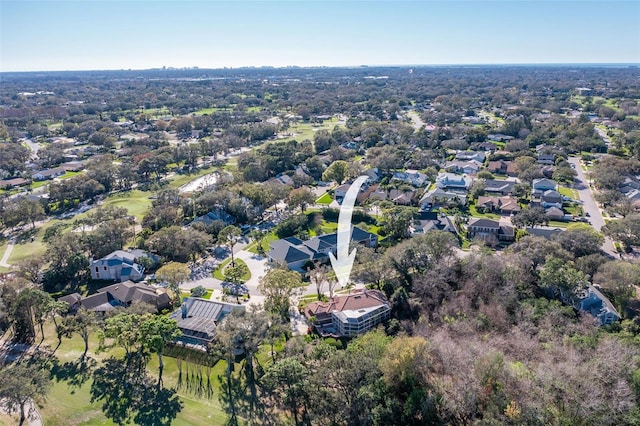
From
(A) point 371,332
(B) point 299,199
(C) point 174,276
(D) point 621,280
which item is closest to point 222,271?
(C) point 174,276

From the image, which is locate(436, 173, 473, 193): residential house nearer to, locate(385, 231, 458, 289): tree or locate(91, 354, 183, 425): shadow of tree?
locate(385, 231, 458, 289): tree

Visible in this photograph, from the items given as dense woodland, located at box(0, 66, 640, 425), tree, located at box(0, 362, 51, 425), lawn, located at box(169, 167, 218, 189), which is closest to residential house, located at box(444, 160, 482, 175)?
dense woodland, located at box(0, 66, 640, 425)

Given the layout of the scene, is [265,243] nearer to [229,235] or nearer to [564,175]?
[229,235]

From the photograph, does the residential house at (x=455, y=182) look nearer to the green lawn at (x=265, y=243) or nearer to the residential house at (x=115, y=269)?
the green lawn at (x=265, y=243)

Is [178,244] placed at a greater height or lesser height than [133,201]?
greater

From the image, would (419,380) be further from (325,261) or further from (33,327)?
(33,327)

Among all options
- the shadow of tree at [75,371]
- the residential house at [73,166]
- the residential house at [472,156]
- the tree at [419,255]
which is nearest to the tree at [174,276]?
the shadow of tree at [75,371]

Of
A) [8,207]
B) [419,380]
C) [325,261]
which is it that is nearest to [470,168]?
[325,261]
